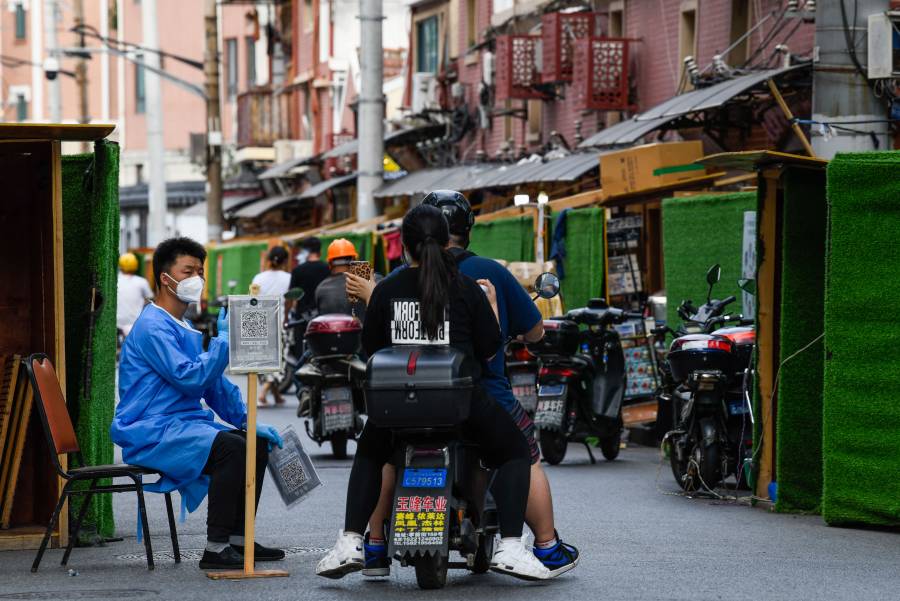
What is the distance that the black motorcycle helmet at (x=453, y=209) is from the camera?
924 centimetres

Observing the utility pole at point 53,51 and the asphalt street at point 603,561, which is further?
the utility pole at point 53,51

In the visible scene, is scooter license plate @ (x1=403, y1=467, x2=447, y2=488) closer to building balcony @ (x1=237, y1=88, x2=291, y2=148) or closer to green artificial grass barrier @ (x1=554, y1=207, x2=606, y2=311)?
green artificial grass barrier @ (x1=554, y1=207, x2=606, y2=311)

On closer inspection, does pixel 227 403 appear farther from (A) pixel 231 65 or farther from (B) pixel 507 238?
(A) pixel 231 65

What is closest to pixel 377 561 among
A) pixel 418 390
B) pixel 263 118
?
pixel 418 390

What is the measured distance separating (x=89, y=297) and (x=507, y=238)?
495 inches

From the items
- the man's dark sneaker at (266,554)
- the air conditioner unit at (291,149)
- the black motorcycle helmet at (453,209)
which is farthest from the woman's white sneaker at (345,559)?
the air conditioner unit at (291,149)

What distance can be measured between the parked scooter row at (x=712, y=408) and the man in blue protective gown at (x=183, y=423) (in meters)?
3.99

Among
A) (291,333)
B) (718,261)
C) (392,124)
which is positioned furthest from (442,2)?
(718,261)

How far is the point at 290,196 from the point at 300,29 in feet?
21.0

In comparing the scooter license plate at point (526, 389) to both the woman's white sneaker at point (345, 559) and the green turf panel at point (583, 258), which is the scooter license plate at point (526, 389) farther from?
the woman's white sneaker at point (345, 559)

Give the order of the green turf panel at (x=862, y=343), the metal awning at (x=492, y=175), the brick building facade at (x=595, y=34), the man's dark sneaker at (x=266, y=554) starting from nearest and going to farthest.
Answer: the man's dark sneaker at (x=266, y=554) → the green turf panel at (x=862, y=343) → the brick building facade at (x=595, y=34) → the metal awning at (x=492, y=175)

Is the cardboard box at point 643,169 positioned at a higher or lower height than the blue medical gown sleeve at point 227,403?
higher

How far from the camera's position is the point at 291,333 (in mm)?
23406

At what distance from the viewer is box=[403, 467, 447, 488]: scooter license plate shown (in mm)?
8586
